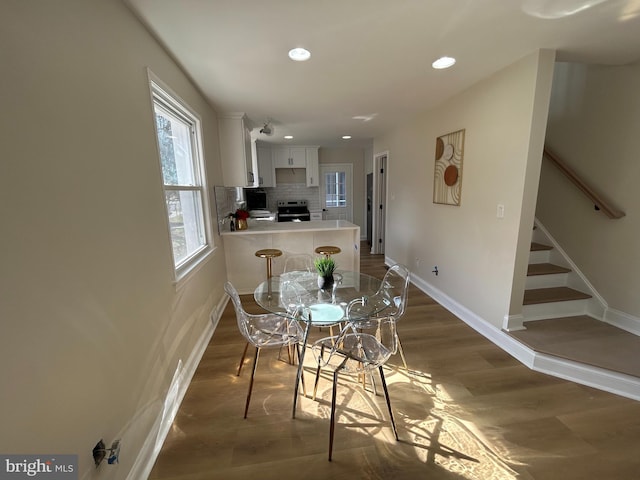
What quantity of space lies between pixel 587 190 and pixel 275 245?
3397mm

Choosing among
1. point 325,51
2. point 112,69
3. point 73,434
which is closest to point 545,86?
point 325,51

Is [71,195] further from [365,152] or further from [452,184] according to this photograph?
[365,152]

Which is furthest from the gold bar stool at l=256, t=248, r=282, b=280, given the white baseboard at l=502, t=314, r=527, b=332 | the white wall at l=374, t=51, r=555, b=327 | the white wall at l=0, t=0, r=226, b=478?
the white baseboard at l=502, t=314, r=527, b=332

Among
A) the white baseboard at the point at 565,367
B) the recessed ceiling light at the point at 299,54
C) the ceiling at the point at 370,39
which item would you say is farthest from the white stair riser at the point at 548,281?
the recessed ceiling light at the point at 299,54

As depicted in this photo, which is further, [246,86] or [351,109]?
[351,109]

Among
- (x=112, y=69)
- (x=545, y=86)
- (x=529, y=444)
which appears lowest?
(x=529, y=444)

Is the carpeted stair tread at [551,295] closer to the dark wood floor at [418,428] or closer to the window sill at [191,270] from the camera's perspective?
the dark wood floor at [418,428]

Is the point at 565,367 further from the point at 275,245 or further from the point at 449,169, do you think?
the point at 275,245

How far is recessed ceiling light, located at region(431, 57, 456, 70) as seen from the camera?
6.40 feet

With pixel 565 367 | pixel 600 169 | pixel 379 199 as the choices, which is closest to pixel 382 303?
pixel 565 367

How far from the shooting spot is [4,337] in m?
0.70

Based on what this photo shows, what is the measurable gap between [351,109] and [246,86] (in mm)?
1301

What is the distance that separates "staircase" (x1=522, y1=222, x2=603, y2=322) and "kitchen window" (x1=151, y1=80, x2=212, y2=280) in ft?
10.5

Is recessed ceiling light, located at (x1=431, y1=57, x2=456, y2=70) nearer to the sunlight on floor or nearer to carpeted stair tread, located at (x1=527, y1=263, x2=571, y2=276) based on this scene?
carpeted stair tread, located at (x1=527, y1=263, x2=571, y2=276)
